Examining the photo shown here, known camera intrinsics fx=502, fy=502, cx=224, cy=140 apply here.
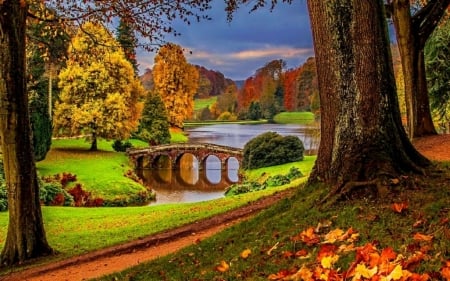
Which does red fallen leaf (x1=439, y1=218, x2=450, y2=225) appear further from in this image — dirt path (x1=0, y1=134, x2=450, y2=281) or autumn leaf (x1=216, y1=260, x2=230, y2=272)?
dirt path (x1=0, y1=134, x2=450, y2=281)

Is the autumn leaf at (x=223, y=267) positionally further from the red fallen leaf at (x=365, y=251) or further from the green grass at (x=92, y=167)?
the green grass at (x=92, y=167)

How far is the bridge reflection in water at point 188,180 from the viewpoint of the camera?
34.9 meters

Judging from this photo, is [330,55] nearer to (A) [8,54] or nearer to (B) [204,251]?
(B) [204,251]

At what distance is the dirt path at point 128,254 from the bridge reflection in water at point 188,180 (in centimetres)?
2070

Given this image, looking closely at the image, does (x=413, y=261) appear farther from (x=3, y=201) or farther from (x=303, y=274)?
(x=3, y=201)

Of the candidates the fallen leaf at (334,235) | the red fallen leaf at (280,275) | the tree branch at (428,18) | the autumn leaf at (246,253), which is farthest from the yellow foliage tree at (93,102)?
the red fallen leaf at (280,275)

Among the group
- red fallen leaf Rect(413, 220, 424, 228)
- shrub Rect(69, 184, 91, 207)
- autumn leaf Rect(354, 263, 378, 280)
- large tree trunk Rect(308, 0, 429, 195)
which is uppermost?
large tree trunk Rect(308, 0, 429, 195)

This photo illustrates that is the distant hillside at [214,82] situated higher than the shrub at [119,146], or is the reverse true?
the distant hillside at [214,82]

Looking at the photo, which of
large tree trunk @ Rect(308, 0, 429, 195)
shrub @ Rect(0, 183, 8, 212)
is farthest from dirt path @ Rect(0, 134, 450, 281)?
shrub @ Rect(0, 183, 8, 212)

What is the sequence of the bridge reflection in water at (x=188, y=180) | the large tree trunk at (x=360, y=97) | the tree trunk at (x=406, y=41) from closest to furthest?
the large tree trunk at (x=360, y=97) < the tree trunk at (x=406, y=41) < the bridge reflection in water at (x=188, y=180)

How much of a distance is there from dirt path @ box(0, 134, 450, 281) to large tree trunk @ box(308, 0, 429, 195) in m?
3.90

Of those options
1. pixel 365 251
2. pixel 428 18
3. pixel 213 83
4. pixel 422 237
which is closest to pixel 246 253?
pixel 365 251

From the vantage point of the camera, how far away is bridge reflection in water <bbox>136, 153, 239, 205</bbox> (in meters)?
34.9

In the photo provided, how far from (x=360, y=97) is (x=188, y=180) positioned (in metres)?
38.4
